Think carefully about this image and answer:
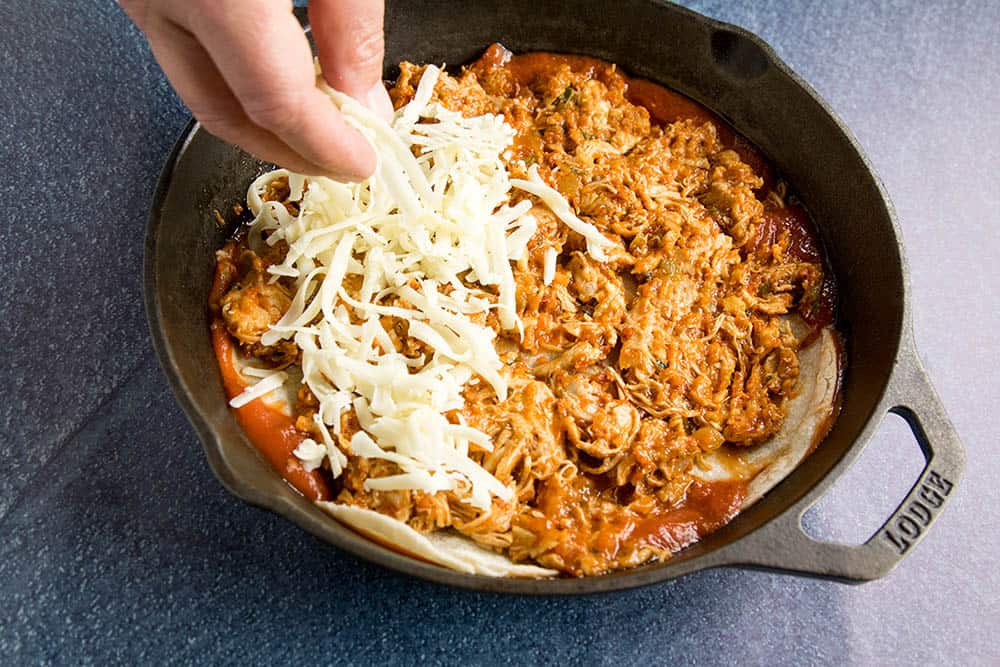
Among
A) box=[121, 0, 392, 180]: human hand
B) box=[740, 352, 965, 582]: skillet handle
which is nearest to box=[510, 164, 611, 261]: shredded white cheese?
box=[121, 0, 392, 180]: human hand

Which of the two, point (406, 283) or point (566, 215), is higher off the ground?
point (566, 215)

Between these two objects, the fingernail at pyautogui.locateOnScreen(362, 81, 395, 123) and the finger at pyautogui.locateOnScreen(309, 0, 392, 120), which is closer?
the finger at pyautogui.locateOnScreen(309, 0, 392, 120)

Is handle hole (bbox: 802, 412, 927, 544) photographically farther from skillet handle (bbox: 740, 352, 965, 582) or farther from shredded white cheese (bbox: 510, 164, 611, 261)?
shredded white cheese (bbox: 510, 164, 611, 261)

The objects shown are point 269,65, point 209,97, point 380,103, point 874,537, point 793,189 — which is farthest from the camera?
point 793,189

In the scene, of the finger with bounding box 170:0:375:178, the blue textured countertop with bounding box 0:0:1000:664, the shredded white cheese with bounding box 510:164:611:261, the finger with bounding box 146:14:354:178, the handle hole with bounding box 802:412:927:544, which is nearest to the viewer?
the finger with bounding box 170:0:375:178

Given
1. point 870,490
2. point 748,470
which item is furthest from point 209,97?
point 870,490

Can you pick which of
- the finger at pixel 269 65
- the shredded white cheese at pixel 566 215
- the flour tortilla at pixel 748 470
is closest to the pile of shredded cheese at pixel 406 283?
the shredded white cheese at pixel 566 215

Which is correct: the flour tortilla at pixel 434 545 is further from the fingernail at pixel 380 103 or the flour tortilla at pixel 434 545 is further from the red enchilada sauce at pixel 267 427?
the fingernail at pixel 380 103

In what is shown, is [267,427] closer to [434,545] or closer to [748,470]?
[434,545]
